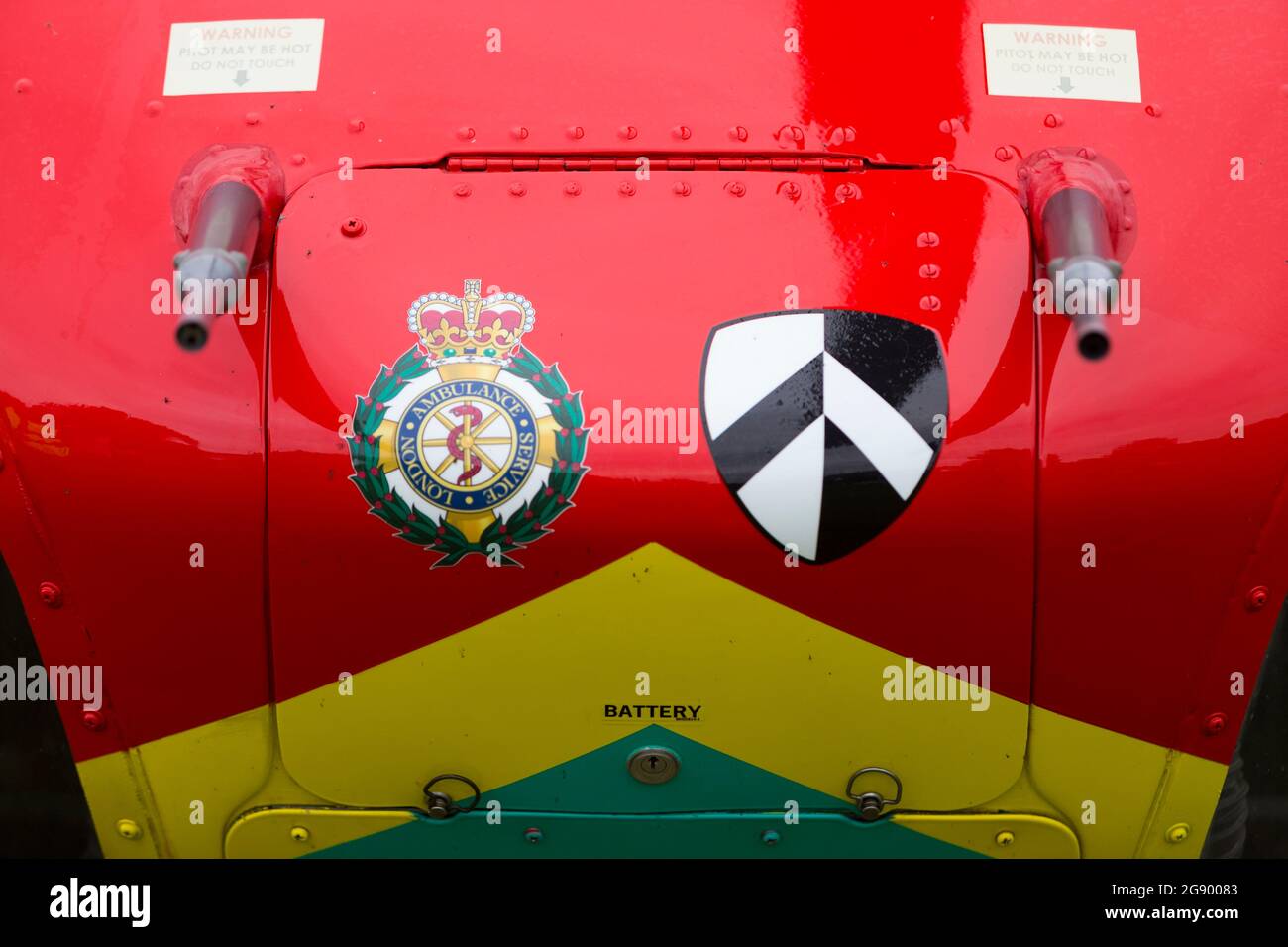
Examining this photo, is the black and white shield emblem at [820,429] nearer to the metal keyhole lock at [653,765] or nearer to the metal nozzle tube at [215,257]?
the metal keyhole lock at [653,765]

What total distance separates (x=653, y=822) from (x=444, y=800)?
326mm

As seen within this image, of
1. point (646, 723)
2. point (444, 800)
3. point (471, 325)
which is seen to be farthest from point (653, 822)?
point (471, 325)

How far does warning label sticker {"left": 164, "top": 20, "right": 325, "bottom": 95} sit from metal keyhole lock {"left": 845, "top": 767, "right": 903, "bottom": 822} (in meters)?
1.39

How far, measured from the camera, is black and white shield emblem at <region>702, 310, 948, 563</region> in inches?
74.8

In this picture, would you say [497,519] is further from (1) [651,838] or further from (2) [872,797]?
(2) [872,797]

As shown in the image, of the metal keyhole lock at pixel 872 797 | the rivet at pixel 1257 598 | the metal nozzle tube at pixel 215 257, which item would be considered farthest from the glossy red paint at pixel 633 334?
the metal keyhole lock at pixel 872 797

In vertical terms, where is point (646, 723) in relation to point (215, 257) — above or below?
below

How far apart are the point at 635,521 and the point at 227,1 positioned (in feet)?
3.70

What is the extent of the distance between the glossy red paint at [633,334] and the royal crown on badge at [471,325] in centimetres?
4

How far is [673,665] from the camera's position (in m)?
1.96

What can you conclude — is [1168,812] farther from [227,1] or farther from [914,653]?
[227,1]

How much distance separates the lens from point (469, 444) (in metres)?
1.90
